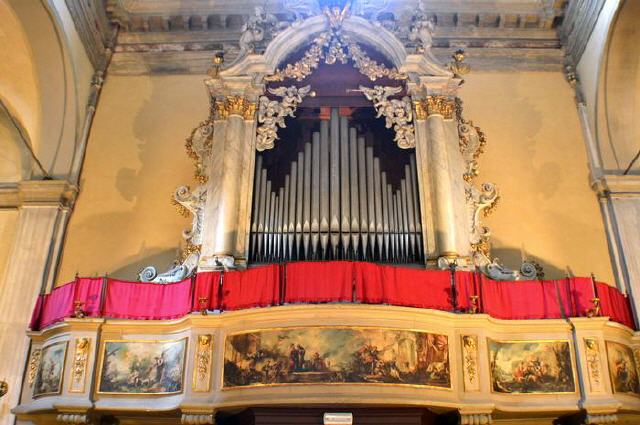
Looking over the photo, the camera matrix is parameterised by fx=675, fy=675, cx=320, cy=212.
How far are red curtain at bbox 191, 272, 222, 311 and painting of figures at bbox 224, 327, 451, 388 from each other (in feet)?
2.56

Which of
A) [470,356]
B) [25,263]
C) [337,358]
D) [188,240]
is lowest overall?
[337,358]

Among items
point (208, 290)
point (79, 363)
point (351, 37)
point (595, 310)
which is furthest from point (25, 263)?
point (595, 310)

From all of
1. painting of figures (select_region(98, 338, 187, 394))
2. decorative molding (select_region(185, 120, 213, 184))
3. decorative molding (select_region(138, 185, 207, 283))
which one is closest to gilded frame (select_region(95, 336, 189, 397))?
painting of figures (select_region(98, 338, 187, 394))

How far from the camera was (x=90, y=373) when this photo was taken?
1027cm

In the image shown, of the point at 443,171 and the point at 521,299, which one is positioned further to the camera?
the point at 443,171

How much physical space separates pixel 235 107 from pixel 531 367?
7.00m

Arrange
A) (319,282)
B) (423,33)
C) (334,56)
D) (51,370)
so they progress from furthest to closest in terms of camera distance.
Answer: (423,33), (334,56), (51,370), (319,282)

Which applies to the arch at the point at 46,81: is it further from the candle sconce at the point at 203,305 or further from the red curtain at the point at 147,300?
the candle sconce at the point at 203,305

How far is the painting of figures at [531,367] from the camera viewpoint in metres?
10.2

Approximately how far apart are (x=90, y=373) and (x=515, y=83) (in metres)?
10.9

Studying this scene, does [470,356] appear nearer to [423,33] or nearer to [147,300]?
[147,300]

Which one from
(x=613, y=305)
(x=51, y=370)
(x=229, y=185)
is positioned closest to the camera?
(x=51, y=370)

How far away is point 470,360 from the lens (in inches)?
395

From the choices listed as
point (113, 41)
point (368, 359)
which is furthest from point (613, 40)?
point (113, 41)
